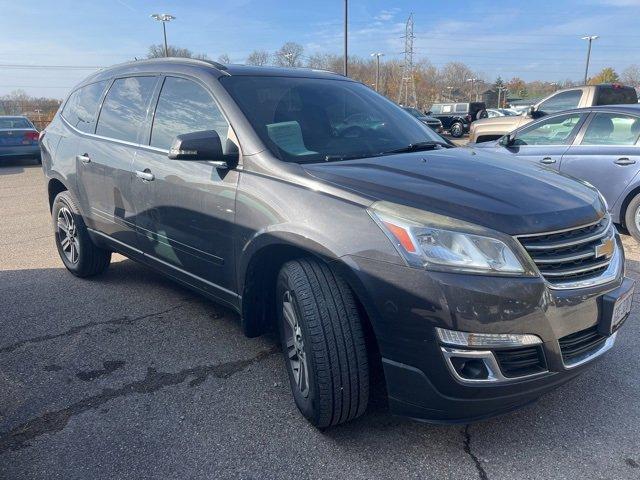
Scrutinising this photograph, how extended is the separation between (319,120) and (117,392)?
6.54 ft

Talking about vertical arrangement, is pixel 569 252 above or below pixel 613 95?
below

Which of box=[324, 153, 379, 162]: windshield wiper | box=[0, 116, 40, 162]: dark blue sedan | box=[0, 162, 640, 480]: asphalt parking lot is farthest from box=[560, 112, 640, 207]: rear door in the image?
box=[0, 116, 40, 162]: dark blue sedan

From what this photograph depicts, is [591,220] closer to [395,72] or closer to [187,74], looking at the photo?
[187,74]

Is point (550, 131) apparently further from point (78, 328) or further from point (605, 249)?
point (78, 328)

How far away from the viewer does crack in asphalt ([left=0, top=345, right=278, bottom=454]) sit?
255 centimetres

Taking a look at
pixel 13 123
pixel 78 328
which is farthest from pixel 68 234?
pixel 13 123

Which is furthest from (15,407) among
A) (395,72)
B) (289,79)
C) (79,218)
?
(395,72)

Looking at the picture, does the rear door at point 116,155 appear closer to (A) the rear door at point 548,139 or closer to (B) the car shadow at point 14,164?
(A) the rear door at point 548,139

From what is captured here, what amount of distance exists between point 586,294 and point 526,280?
1.21 ft

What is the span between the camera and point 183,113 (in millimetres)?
3363

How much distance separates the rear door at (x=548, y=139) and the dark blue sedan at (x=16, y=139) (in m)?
13.4

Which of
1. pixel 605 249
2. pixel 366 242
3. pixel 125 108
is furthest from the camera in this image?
pixel 125 108

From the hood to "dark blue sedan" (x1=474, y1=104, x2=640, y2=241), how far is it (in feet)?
10.7

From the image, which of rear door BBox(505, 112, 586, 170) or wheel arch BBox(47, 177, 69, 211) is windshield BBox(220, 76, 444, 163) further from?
rear door BBox(505, 112, 586, 170)
